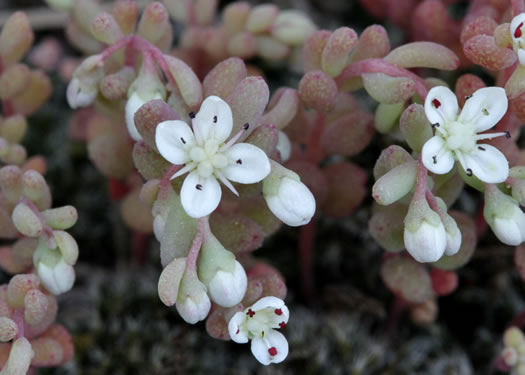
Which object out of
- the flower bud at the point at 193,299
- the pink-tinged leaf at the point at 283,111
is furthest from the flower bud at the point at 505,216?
the flower bud at the point at 193,299

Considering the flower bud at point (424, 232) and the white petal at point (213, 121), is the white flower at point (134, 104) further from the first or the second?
the flower bud at point (424, 232)

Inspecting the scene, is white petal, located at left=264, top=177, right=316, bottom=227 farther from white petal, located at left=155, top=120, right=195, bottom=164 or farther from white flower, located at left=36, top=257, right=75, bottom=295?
white flower, located at left=36, top=257, right=75, bottom=295

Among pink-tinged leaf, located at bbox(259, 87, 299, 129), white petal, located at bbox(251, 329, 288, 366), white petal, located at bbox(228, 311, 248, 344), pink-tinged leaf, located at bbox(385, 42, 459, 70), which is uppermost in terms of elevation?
pink-tinged leaf, located at bbox(385, 42, 459, 70)

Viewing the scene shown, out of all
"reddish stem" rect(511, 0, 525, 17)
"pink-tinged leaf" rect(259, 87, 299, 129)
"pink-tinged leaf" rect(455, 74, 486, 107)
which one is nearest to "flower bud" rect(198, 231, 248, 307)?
"pink-tinged leaf" rect(259, 87, 299, 129)

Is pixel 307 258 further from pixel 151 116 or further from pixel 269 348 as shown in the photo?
pixel 151 116

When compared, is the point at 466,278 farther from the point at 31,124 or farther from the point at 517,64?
the point at 31,124

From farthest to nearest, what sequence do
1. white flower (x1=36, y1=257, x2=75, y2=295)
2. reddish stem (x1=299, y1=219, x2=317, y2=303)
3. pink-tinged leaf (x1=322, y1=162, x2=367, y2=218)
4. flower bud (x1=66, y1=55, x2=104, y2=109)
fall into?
reddish stem (x1=299, y1=219, x2=317, y2=303) → pink-tinged leaf (x1=322, y1=162, x2=367, y2=218) → flower bud (x1=66, y1=55, x2=104, y2=109) → white flower (x1=36, y1=257, x2=75, y2=295)
